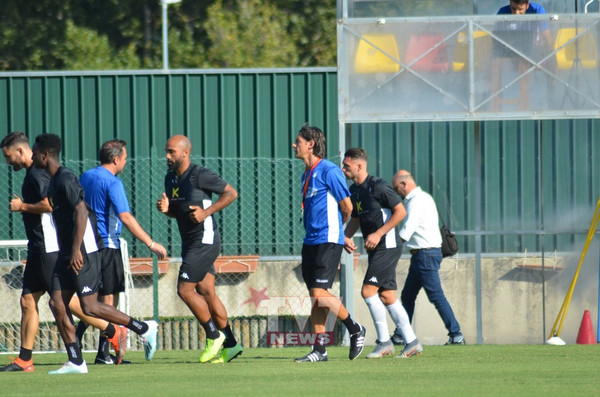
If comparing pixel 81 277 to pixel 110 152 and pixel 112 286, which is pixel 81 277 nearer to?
pixel 112 286

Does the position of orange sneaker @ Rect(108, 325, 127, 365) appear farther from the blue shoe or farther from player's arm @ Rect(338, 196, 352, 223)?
player's arm @ Rect(338, 196, 352, 223)

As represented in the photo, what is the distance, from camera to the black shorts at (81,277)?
937 centimetres

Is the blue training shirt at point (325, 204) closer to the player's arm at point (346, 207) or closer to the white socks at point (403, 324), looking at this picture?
the player's arm at point (346, 207)

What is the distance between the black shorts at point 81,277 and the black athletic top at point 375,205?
2.66 metres

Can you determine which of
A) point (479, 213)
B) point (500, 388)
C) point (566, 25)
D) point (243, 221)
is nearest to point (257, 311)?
point (243, 221)

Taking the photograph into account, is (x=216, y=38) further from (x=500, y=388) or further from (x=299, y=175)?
(x=500, y=388)

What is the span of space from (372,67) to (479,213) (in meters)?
2.64

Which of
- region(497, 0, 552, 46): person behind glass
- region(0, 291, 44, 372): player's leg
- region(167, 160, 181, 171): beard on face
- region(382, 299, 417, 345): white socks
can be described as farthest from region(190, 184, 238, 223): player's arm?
region(497, 0, 552, 46): person behind glass

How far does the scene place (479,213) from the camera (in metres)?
14.6

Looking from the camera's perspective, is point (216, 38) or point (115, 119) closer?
point (115, 119)

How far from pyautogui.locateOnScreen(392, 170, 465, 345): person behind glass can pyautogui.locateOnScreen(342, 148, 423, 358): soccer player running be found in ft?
6.78

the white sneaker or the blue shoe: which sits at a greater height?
the blue shoe

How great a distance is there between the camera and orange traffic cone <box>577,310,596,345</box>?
43.1 ft

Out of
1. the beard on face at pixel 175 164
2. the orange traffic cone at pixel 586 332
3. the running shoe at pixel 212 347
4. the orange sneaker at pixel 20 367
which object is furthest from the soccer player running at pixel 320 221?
the orange traffic cone at pixel 586 332
